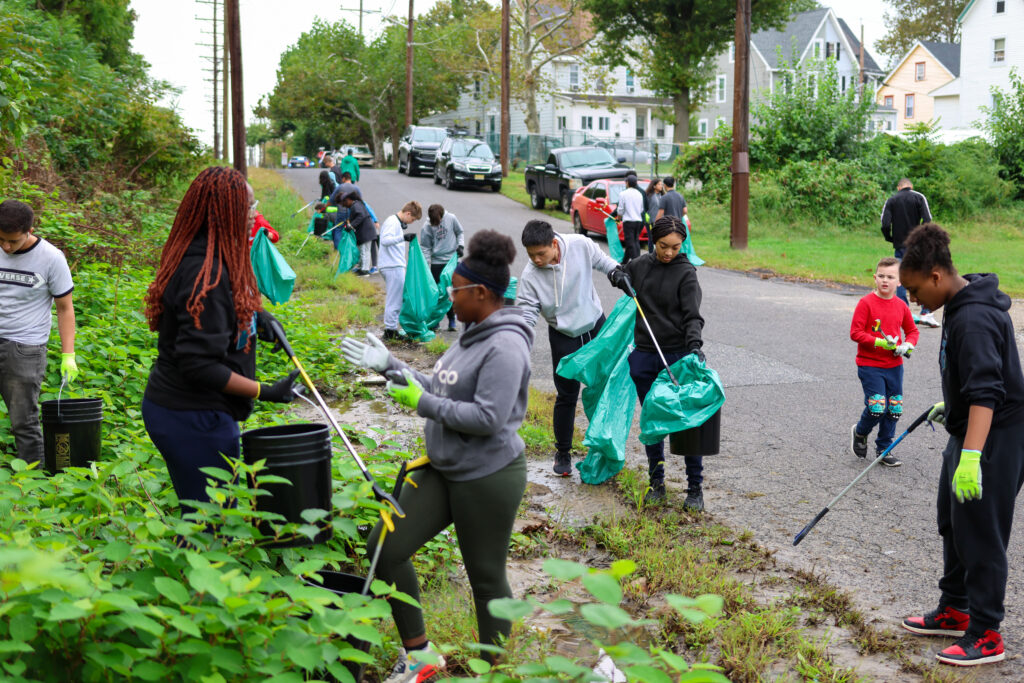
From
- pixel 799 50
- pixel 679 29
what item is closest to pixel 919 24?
pixel 799 50

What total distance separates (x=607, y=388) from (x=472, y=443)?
2953 mm

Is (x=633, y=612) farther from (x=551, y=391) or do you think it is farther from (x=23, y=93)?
(x=23, y=93)

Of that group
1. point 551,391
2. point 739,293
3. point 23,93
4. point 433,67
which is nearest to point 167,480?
point 551,391

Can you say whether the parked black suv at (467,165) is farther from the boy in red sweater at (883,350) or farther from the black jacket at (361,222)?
the boy in red sweater at (883,350)

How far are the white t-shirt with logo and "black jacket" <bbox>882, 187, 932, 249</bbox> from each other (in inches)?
426

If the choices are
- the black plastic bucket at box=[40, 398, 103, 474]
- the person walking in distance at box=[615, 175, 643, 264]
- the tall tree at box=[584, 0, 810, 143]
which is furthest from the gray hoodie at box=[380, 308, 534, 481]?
the tall tree at box=[584, 0, 810, 143]

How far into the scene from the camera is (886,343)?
22.1 feet

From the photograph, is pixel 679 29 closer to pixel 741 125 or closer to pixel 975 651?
pixel 741 125

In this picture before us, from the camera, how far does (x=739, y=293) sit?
15.1m

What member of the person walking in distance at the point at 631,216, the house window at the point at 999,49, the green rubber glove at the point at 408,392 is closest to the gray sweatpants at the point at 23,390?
the green rubber glove at the point at 408,392

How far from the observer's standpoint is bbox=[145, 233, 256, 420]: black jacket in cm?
322

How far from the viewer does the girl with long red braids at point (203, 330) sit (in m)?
3.23

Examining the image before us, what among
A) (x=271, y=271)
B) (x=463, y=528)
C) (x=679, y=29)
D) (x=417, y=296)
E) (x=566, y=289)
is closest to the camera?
(x=463, y=528)

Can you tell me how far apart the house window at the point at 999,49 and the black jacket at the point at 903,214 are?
1717 inches
